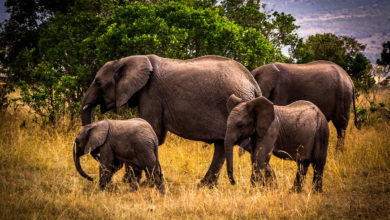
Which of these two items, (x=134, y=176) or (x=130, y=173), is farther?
(x=130, y=173)

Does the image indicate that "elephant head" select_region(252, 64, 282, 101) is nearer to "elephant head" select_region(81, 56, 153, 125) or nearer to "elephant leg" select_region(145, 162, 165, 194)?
"elephant head" select_region(81, 56, 153, 125)

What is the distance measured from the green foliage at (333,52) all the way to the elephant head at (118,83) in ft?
47.7

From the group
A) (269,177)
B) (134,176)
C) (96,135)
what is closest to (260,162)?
(269,177)

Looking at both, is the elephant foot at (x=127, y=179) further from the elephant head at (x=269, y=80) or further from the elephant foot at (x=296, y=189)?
the elephant head at (x=269, y=80)

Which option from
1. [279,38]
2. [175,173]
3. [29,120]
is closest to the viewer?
[175,173]

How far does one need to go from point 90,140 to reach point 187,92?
6.77ft

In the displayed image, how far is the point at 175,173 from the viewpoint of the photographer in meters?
8.84

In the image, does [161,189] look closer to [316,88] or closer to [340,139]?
[316,88]

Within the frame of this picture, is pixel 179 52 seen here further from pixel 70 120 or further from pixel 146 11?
pixel 70 120

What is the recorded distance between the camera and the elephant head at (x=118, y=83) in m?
7.85

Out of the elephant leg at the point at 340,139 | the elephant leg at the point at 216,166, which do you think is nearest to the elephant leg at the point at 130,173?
the elephant leg at the point at 216,166

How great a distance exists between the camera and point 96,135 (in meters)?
6.80

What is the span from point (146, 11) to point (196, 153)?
4.33m

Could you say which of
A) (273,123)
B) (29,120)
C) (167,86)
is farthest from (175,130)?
(29,120)
